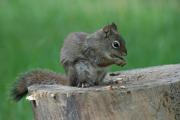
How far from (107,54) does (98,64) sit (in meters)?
0.13

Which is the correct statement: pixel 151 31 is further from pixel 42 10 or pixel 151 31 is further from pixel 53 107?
pixel 53 107

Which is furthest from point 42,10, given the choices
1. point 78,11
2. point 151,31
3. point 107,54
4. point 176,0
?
point 107,54

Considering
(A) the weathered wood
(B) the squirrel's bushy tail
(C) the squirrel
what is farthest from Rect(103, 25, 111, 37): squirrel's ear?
(A) the weathered wood

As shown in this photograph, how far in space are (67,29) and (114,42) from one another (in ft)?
9.12

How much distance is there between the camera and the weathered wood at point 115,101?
393 cm

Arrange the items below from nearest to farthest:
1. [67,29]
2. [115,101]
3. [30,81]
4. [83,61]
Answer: [115,101] < [30,81] < [83,61] < [67,29]

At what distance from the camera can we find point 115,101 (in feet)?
→ 12.9

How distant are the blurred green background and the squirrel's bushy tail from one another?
1.13 meters

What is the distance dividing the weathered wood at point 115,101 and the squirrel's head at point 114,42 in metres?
0.56

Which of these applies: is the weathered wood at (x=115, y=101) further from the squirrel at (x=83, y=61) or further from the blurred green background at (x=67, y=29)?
the blurred green background at (x=67, y=29)

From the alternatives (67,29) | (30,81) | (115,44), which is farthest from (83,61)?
(67,29)

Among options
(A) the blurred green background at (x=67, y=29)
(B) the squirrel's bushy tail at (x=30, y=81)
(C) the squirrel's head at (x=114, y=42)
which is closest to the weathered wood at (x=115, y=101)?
(B) the squirrel's bushy tail at (x=30, y=81)

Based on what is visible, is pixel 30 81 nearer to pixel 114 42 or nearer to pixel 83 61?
pixel 83 61

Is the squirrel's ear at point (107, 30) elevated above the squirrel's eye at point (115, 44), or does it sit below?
above
